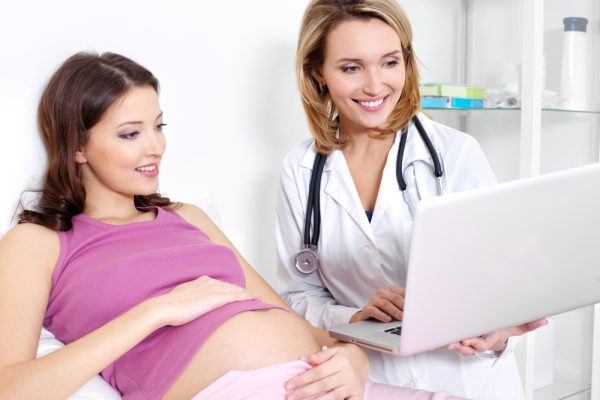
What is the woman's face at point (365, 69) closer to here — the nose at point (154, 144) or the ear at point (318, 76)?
the ear at point (318, 76)

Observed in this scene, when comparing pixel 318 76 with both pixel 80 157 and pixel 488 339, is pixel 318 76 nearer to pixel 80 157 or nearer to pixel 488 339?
pixel 80 157

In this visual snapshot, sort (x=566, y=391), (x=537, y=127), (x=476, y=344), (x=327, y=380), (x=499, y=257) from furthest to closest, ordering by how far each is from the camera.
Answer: (x=566, y=391) < (x=537, y=127) < (x=476, y=344) < (x=327, y=380) < (x=499, y=257)

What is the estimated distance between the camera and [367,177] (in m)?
1.70

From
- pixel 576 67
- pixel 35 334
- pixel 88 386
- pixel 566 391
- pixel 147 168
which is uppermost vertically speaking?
pixel 576 67

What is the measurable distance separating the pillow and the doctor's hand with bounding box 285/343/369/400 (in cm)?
32

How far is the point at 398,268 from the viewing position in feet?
5.37

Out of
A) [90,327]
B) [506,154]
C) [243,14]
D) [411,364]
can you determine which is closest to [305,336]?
[411,364]

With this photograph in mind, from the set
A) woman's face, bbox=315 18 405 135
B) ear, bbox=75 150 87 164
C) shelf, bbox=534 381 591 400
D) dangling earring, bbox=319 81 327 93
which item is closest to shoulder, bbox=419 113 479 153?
woman's face, bbox=315 18 405 135

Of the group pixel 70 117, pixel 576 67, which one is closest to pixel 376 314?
pixel 70 117

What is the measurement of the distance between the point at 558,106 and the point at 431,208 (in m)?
1.45

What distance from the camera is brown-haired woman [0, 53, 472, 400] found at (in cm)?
119

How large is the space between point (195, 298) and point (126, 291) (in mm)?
141

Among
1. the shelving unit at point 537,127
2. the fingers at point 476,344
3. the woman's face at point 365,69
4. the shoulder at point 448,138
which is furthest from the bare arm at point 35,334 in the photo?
the shelving unit at point 537,127

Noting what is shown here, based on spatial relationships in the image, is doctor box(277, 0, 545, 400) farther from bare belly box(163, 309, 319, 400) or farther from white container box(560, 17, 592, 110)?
white container box(560, 17, 592, 110)
